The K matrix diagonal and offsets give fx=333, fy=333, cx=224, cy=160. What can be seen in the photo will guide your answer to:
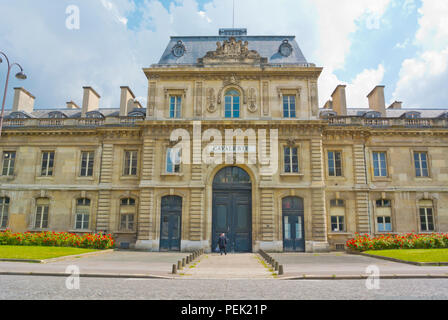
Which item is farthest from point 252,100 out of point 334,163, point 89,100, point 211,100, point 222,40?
point 89,100

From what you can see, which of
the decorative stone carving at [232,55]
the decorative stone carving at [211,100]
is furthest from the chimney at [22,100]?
the decorative stone carving at [211,100]

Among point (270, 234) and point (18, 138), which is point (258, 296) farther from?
point (18, 138)

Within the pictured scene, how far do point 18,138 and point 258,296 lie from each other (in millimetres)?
27780

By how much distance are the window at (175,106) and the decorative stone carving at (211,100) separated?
7.52 feet

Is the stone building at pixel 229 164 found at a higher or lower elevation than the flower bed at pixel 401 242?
higher

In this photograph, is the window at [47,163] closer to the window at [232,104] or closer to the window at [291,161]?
the window at [232,104]

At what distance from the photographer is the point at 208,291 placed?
951cm

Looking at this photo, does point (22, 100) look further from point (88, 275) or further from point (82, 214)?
point (88, 275)

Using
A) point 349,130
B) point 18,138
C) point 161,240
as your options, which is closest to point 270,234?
point 161,240

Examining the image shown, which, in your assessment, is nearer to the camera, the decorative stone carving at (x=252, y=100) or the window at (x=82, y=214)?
the decorative stone carving at (x=252, y=100)

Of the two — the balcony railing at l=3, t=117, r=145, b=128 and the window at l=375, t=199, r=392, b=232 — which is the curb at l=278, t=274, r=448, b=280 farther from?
the balcony railing at l=3, t=117, r=145, b=128

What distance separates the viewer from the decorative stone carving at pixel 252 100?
25891 mm

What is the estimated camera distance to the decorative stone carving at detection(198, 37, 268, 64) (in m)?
26.6

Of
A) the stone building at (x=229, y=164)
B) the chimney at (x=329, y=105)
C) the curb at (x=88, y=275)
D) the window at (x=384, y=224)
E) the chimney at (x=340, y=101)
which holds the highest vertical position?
the chimney at (x=329, y=105)
